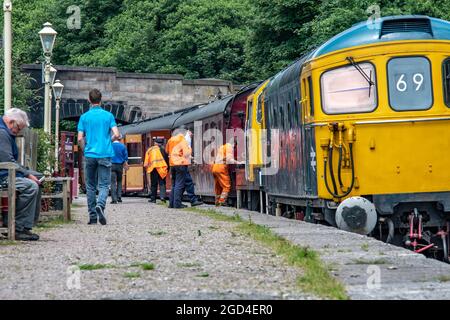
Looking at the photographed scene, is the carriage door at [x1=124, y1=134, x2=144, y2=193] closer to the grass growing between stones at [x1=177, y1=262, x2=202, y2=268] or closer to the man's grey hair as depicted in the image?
the man's grey hair

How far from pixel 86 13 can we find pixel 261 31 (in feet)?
92.7

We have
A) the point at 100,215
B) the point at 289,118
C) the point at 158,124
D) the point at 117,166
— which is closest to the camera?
the point at 100,215

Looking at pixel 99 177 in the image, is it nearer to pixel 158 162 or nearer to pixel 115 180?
pixel 158 162

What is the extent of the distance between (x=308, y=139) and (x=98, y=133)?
3040 millimetres

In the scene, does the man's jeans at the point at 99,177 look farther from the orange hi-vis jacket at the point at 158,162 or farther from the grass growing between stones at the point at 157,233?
the orange hi-vis jacket at the point at 158,162

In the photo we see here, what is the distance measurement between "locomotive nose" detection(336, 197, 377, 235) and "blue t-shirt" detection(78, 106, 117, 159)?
407 cm

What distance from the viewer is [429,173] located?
14.4 meters

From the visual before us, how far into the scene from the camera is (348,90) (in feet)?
49.0

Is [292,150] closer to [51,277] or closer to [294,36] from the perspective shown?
[51,277]

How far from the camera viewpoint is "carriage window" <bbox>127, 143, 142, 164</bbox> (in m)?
44.3

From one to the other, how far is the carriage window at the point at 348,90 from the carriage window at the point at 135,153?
1157 inches

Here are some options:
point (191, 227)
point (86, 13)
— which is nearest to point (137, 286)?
point (191, 227)

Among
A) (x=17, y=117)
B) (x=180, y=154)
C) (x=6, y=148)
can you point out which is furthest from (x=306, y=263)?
(x=180, y=154)
